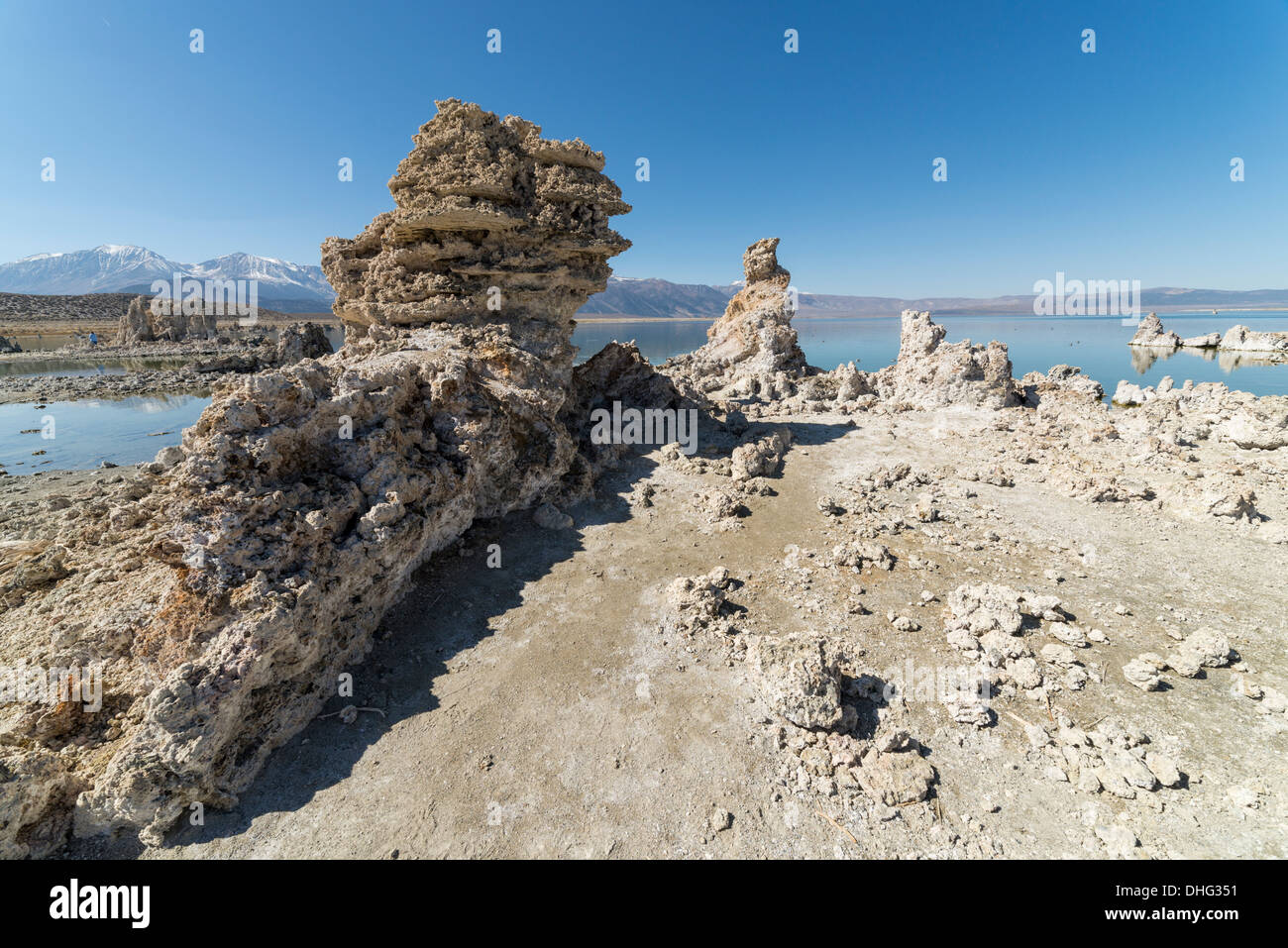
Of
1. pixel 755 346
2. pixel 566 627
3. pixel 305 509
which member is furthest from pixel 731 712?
pixel 755 346

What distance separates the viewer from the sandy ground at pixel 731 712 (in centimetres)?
425

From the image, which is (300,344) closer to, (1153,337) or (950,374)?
(950,374)

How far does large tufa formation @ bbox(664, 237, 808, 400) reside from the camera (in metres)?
22.7

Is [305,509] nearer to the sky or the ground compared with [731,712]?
nearer to the sky

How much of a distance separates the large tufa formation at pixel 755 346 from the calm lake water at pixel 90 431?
21.1 metres

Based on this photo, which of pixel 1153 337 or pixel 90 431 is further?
pixel 1153 337

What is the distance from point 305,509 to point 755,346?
71.3 ft

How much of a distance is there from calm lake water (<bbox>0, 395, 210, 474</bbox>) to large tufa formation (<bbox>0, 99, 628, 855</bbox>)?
9.28 m

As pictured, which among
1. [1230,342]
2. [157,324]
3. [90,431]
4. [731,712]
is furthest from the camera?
[157,324]

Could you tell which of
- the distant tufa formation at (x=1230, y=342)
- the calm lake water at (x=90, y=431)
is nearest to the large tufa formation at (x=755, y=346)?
the calm lake water at (x=90, y=431)

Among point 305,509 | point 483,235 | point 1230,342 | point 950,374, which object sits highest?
point 1230,342

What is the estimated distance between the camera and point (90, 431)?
2017 centimetres

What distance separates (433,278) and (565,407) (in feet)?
Result: 14.5

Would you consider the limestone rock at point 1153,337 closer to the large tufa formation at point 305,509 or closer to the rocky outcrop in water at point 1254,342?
the rocky outcrop in water at point 1254,342
